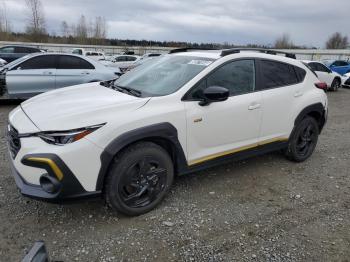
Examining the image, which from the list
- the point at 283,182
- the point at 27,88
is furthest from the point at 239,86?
the point at 27,88

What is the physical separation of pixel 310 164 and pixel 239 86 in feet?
6.73

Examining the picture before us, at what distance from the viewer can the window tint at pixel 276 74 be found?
13.4ft

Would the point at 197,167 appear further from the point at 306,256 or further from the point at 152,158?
the point at 306,256

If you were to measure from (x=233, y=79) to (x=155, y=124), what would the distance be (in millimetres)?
1299

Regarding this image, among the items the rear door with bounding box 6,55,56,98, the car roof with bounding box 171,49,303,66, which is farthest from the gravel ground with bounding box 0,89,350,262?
the rear door with bounding box 6,55,56,98

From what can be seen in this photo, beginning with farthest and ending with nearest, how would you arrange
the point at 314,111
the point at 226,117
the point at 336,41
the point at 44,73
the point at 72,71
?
the point at 336,41 → the point at 72,71 → the point at 44,73 → the point at 314,111 → the point at 226,117

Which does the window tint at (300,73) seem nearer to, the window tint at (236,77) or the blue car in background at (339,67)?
the window tint at (236,77)

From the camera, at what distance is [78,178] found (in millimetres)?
2684

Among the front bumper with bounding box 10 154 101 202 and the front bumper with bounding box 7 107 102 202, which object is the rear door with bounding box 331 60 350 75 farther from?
the front bumper with bounding box 10 154 101 202

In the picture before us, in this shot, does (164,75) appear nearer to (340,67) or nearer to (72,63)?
(72,63)

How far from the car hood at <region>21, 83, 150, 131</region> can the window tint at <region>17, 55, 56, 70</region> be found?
16.7 feet

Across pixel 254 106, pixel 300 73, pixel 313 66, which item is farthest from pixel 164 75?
pixel 313 66

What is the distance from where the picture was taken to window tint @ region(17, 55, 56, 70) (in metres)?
8.00

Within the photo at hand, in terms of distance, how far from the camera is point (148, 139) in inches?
124
